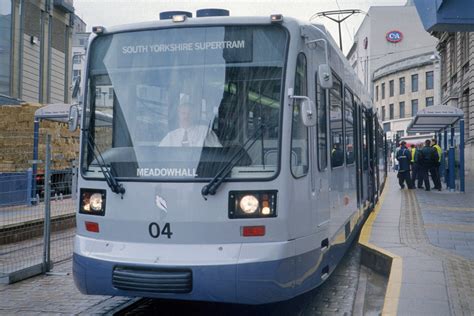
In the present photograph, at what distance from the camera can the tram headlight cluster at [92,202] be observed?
5223 millimetres

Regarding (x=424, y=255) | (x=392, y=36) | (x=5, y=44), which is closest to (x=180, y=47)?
(x=424, y=255)

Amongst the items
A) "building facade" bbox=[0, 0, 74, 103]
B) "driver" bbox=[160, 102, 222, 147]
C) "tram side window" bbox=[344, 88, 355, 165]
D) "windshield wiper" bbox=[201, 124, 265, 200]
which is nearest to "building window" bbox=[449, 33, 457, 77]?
"building facade" bbox=[0, 0, 74, 103]

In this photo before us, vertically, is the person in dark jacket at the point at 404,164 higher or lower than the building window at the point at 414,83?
lower

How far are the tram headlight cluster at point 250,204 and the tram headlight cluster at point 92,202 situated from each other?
4.02ft

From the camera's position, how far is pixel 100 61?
218 inches

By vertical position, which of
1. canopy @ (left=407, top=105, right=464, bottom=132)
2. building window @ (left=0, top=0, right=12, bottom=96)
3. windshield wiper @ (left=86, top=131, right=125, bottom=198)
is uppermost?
building window @ (left=0, top=0, right=12, bottom=96)

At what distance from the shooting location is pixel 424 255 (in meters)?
7.61

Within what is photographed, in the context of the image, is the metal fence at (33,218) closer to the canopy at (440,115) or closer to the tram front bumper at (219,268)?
the tram front bumper at (219,268)

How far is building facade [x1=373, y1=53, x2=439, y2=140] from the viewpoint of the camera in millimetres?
68250

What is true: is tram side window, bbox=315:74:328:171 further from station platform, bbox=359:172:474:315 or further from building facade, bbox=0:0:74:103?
building facade, bbox=0:0:74:103

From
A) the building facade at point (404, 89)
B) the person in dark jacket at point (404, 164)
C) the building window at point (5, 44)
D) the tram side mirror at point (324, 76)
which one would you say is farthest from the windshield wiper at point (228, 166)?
the building facade at point (404, 89)

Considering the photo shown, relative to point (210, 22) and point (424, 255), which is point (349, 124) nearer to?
point (424, 255)

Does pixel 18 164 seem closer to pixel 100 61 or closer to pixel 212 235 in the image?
pixel 100 61

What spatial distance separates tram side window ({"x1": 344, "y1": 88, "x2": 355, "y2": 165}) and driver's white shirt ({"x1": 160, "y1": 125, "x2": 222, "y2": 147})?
3239 millimetres
